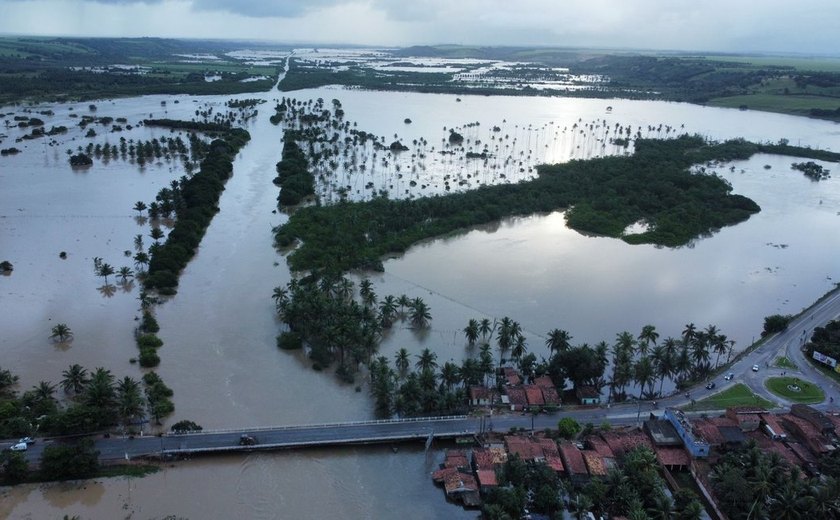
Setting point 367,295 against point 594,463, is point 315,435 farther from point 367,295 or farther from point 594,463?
A: point 594,463

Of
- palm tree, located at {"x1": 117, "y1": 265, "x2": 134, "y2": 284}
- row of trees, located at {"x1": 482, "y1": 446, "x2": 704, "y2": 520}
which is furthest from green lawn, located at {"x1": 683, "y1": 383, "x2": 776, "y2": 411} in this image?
palm tree, located at {"x1": 117, "y1": 265, "x2": 134, "y2": 284}

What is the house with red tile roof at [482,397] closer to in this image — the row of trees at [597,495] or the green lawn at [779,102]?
the row of trees at [597,495]

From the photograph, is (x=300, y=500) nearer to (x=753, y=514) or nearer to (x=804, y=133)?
(x=753, y=514)

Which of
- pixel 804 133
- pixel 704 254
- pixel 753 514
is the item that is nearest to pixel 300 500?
pixel 753 514

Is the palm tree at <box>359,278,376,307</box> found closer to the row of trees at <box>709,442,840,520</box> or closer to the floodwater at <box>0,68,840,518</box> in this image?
the floodwater at <box>0,68,840,518</box>

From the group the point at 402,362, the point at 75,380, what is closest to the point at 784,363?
the point at 402,362
